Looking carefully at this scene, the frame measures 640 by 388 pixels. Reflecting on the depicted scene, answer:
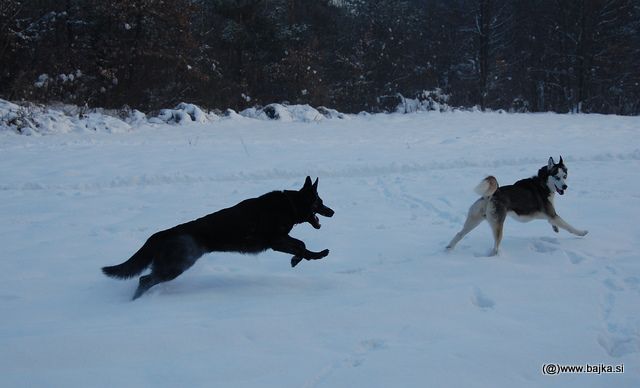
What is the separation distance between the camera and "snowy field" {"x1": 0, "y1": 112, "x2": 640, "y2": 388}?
3285 millimetres

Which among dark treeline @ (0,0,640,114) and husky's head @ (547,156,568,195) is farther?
dark treeline @ (0,0,640,114)

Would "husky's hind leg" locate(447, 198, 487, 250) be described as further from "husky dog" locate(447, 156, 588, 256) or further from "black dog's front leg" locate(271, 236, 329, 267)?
"black dog's front leg" locate(271, 236, 329, 267)

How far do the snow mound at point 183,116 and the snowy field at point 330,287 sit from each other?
6.63 metres

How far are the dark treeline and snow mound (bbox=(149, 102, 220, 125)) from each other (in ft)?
8.56

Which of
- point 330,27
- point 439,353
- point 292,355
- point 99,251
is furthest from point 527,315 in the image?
point 330,27

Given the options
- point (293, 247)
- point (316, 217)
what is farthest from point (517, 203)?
point (293, 247)

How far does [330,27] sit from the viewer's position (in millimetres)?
30453

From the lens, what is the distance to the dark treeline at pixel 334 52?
20.2 m

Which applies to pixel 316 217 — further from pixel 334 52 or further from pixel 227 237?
pixel 334 52

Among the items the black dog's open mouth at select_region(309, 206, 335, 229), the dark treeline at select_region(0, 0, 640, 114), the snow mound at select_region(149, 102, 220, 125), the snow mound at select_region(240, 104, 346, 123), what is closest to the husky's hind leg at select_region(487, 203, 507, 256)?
the black dog's open mouth at select_region(309, 206, 335, 229)

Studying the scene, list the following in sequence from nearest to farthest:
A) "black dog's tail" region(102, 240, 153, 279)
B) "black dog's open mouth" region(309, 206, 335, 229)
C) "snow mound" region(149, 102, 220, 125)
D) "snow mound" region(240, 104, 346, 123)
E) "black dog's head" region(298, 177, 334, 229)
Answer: "black dog's tail" region(102, 240, 153, 279) < "black dog's head" region(298, 177, 334, 229) < "black dog's open mouth" region(309, 206, 335, 229) < "snow mound" region(149, 102, 220, 125) < "snow mound" region(240, 104, 346, 123)

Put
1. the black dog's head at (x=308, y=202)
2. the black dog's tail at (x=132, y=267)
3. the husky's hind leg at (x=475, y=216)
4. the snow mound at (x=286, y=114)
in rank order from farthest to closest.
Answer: the snow mound at (x=286, y=114)
the husky's hind leg at (x=475, y=216)
the black dog's head at (x=308, y=202)
the black dog's tail at (x=132, y=267)

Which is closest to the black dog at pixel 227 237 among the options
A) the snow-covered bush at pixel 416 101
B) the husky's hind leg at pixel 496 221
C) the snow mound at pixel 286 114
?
the husky's hind leg at pixel 496 221

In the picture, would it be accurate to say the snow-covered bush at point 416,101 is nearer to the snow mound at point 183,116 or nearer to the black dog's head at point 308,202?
the snow mound at point 183,116
